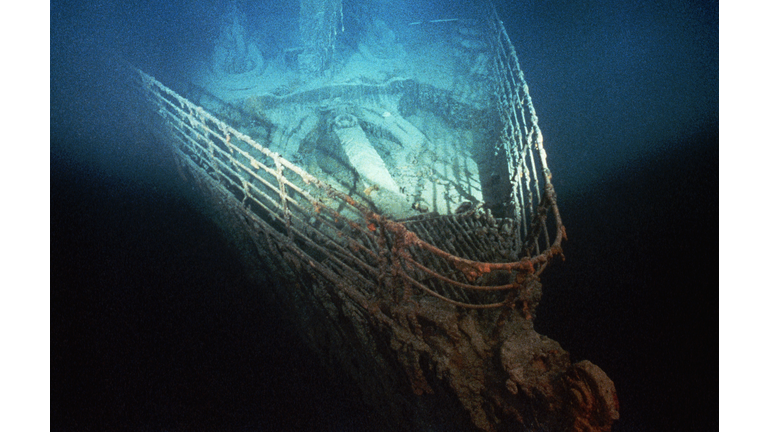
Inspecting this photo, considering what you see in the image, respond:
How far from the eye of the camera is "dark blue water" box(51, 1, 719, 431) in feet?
8.48

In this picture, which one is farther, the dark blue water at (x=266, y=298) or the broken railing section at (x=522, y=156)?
the broken railing section at (x=522, y=156)

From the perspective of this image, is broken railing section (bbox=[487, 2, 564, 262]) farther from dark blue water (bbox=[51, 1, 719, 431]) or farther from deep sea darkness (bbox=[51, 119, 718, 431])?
deep sea darkness (bbox=[51, 119, 718, 431])

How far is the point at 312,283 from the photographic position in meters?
3.17

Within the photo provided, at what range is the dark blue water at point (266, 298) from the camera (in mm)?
2584

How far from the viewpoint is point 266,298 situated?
3.89 meters

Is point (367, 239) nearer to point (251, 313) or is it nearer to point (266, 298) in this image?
point (266, 298)

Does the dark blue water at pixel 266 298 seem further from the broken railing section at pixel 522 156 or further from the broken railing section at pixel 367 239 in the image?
the broken railing section at pixel 367 239

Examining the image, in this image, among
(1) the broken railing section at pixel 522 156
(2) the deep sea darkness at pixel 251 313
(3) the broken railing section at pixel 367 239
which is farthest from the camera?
(1) the broken railing section at pixel 522 156

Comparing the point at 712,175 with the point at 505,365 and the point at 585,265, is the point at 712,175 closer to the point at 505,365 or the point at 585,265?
the point at 585,265

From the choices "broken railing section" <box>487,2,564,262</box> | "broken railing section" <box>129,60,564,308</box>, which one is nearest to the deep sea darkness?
"broken railing section" <box>487,2,564,262</box>

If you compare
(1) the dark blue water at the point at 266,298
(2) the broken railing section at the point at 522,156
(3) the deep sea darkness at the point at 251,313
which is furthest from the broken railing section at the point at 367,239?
(3) the deep sea darkness at the point at 251,313

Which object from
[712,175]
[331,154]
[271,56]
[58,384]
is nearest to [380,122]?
[331,154]

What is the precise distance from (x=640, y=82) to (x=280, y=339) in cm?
542

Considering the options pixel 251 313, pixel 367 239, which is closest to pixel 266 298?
pixel 251 313
